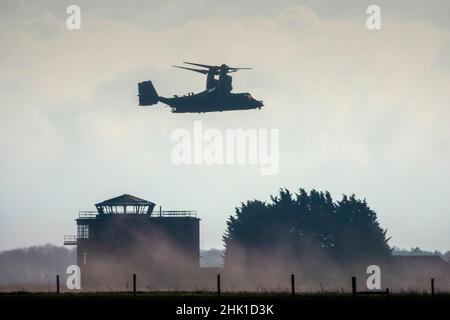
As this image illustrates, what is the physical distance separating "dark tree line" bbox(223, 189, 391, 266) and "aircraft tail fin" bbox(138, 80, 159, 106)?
4230 cm

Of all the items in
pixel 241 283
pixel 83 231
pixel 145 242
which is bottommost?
pixel 241 283

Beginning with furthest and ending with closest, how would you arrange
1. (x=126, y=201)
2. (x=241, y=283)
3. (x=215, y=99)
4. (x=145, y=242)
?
1. (x=126, y=201)
2. (x=145, y=242)
3. (x=241, y=283)
4. (x=215, y=99)

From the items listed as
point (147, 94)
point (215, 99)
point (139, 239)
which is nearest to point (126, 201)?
point (139, 239)

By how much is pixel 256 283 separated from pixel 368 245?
79.5 feet

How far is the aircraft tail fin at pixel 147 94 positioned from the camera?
115688 mm

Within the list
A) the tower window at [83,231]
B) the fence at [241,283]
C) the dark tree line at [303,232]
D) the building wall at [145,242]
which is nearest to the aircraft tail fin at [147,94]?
the fence at [241,283]

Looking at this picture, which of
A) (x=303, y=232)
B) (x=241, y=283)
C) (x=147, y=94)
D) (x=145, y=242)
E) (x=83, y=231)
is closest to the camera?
(x=147, y=94)

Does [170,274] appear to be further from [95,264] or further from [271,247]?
[271,247]

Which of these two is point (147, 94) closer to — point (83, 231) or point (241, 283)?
point (83, 231)

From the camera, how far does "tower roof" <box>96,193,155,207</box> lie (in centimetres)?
14125

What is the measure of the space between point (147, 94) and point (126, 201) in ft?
92.6

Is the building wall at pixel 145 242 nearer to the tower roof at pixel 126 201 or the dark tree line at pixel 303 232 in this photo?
the tower roof at pixel 126 201

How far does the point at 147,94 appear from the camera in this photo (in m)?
117

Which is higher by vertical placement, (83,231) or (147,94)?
(147,94)
